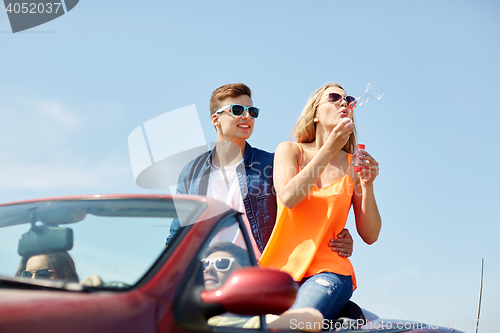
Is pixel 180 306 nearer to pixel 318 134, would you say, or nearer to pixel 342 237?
pixel 342 237

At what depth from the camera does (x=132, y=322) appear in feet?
5.12

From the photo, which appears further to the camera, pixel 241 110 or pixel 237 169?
pixel 241 110

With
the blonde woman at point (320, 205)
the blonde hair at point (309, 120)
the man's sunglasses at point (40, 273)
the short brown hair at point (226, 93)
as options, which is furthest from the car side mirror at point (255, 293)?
the short brown hair at point (226, 93)

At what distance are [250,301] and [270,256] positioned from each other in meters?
1.56

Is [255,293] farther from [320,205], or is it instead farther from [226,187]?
[226,187]

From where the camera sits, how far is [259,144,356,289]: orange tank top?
3.04m

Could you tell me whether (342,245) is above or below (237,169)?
below

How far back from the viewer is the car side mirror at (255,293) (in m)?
1.63

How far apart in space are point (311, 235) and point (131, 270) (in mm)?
1591

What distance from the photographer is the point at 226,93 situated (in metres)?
4.59

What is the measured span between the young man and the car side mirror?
196cm

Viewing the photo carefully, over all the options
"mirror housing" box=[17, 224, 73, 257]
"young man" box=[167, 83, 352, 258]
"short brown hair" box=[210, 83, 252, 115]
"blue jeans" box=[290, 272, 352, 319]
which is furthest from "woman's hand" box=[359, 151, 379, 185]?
"mirror housing" box=[17, 224, 73, 257]

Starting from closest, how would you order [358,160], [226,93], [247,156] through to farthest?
[358,160] < [247,156] < [226,93]

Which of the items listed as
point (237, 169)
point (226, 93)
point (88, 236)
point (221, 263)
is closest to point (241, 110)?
point (226, 93)
